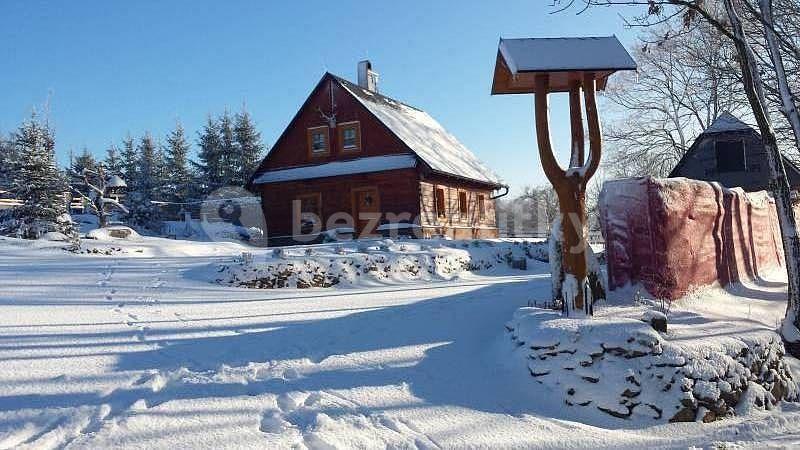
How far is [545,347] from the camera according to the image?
17.5ft

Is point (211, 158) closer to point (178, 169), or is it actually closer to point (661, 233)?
point (178, 169)

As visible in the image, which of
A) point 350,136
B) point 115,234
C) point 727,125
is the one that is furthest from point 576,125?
point 727,125

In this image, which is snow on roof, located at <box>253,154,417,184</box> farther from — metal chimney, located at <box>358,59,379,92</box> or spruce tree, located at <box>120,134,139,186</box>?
spruce tree, located at <box>120,134,139,186</box>

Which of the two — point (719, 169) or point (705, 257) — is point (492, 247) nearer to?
point (705, 257)

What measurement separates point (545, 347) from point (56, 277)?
9.30 metres

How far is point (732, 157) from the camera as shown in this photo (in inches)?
791

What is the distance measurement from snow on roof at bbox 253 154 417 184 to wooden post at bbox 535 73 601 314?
12123 millimetres

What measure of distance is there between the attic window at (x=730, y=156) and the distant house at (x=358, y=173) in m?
9.38

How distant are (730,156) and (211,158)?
31421mm

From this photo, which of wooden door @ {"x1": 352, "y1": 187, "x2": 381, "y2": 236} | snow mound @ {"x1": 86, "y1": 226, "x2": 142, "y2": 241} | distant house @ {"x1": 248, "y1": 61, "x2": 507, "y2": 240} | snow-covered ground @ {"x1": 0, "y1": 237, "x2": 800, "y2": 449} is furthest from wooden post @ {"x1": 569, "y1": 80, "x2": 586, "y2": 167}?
snow mound @ {"x1": 86, "y1": 226, "x2": 142, "y2": 241}

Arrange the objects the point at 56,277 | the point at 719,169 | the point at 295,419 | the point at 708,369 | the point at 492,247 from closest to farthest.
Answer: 1. the point at 295,419
2. the point at 708,369
3. the point at 56,277
4. the point at 492,247
5. the point at 719,169

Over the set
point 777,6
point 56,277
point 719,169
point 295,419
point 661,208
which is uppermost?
point 777,6

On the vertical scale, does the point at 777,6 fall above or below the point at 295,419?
above

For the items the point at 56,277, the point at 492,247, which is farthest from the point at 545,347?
the point at 492,247
